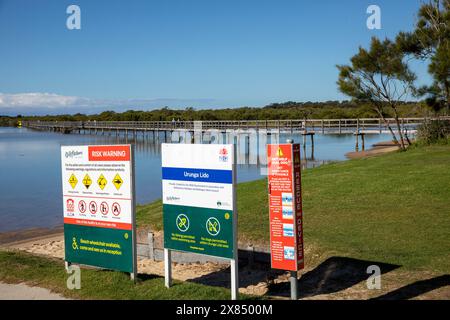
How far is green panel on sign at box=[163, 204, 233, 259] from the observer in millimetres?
6684

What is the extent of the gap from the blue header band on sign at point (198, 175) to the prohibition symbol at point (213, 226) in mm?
505

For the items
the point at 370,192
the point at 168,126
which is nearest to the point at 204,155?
the point at 370,192

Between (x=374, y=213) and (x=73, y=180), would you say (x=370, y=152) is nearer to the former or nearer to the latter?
(x=374, y=213)

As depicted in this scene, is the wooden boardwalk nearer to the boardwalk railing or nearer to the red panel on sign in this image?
the boardwalk railing

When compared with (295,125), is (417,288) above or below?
below

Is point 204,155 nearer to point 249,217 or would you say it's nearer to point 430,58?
point 249,217

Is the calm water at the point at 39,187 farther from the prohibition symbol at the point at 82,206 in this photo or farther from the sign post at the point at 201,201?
the sign post at the point at 201,201

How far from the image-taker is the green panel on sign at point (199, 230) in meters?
6.68

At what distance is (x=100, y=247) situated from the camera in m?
7.90

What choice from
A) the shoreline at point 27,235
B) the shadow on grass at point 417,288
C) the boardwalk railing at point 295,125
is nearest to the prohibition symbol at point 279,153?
the shadow on grass at point 417,288

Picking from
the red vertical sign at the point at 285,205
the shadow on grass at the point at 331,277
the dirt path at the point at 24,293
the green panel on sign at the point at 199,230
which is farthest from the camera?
the shadow on grass at the point at 331,277

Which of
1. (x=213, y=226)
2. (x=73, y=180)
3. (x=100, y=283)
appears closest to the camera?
(x=213, y=226)

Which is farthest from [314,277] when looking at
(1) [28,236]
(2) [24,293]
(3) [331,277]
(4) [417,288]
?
(1) [28,236]

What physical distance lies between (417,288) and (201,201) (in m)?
3.09
